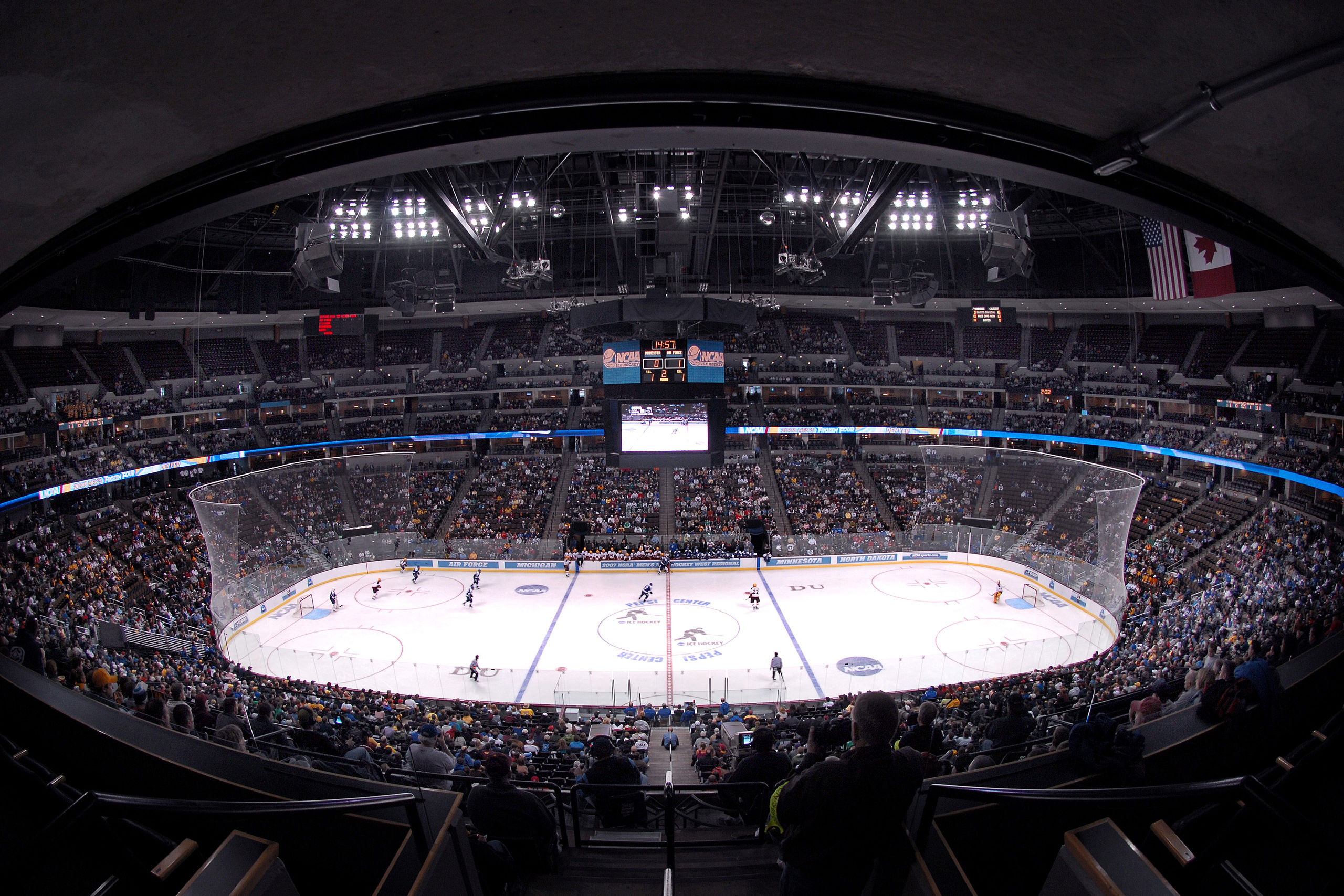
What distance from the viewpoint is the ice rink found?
56.2 feet

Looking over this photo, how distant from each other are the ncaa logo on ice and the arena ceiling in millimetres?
16276

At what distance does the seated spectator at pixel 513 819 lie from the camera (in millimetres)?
3600

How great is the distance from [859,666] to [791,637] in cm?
295

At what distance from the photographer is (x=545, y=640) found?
2092 centimetres

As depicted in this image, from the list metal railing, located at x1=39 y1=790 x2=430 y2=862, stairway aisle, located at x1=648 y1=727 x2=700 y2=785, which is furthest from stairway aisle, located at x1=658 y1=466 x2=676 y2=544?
metal railing, located at x1=39 y1=790 x2=430 y2=862

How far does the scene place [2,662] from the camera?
3.63 meters

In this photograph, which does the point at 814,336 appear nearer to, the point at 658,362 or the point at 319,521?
the point at 658,362

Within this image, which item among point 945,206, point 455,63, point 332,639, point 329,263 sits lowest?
point 332,639

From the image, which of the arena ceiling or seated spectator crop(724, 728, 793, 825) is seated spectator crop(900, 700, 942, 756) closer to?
seated spectator crop(724, 728, 793, 825)

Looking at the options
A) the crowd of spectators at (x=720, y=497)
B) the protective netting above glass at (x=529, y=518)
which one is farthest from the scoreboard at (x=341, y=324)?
the crowd of spectators at (x=720, y=497)

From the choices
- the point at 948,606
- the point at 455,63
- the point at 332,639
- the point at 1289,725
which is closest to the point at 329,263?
the point at 332,639

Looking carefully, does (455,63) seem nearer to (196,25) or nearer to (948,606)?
(196,25)

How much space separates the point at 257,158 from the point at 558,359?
38878 mm

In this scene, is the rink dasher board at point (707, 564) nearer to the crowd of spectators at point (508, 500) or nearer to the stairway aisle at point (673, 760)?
the crowd of spectators at point (508, 500)
